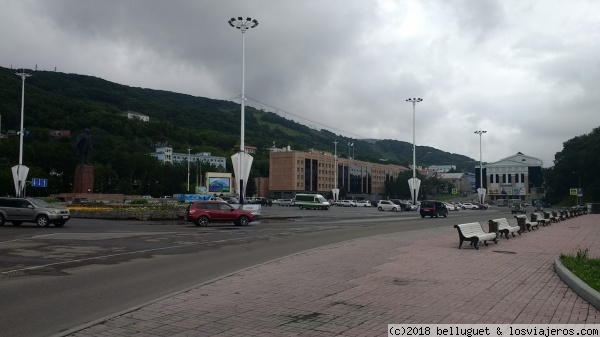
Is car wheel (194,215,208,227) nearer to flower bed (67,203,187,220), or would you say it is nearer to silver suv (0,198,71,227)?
flower bed (67,203,187,220)

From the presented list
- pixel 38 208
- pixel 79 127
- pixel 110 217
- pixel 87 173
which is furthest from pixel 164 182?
pixel 38 208

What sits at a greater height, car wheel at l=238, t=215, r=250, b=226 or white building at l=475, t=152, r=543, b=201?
white building at l=475, t=152, r=543, b=201

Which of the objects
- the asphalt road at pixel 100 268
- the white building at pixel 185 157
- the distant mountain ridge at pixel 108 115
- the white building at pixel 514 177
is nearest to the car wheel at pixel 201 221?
the asphalt road at pixel 100 268

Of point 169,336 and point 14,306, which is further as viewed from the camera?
point 14,306

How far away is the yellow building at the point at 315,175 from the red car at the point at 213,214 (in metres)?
101

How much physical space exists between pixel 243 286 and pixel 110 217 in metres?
30.5

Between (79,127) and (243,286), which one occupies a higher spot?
(79,127)

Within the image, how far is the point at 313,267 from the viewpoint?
40.5 ft

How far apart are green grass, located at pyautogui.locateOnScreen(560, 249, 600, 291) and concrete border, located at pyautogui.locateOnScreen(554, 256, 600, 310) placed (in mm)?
124

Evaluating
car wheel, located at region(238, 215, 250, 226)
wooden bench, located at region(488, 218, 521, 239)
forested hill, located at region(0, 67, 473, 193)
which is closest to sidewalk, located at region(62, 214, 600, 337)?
wooden bench, located at region(488, 218, 521, 239)

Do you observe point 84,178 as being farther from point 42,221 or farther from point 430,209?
point 430,209

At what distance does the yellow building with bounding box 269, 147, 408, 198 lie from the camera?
455 feet

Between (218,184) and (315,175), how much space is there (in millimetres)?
73745

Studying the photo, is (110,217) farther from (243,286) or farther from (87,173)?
(243,286)
